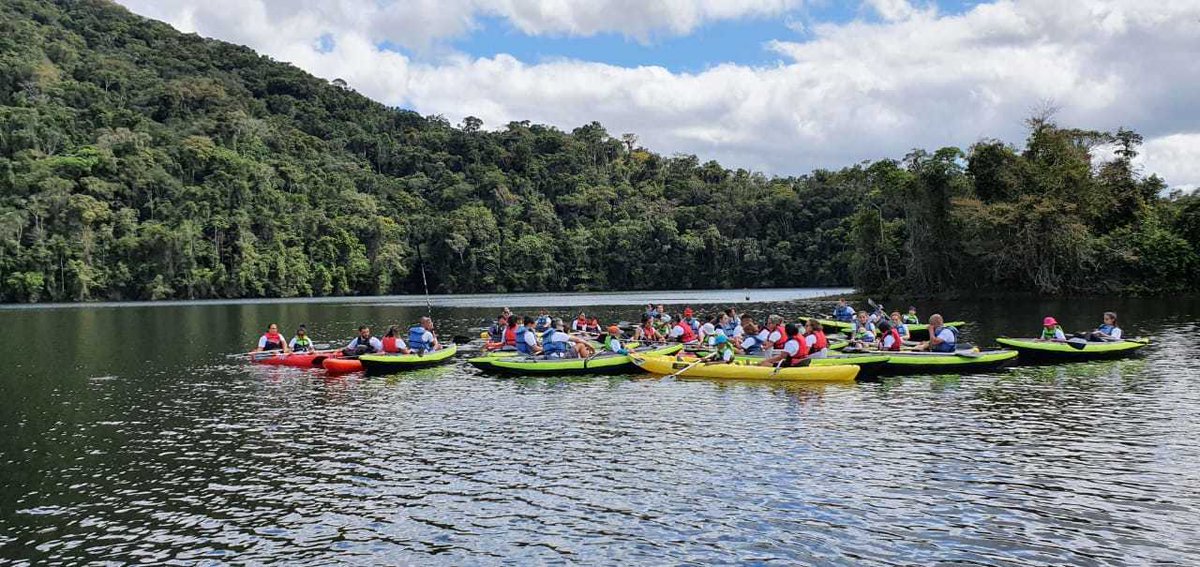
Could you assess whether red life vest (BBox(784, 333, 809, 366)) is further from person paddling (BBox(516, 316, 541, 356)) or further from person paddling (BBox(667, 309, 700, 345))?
person paddling (BBox(516, 316, 541, 356))

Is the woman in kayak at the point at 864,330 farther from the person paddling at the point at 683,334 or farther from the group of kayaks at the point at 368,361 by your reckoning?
the group of kayaks at the point at 368,361

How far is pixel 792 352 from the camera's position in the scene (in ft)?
70.7

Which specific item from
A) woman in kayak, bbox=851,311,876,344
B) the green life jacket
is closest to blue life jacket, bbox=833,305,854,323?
woman in kayak, bbox=851,311,876,344

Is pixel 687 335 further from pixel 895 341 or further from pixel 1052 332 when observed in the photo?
pixel 1052 332

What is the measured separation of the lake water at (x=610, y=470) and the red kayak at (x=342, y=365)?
1.63 m

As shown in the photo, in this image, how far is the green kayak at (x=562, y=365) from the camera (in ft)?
75.6

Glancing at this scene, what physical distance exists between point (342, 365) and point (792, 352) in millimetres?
13118

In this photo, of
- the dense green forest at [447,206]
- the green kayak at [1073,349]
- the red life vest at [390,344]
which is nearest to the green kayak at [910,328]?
the green kayak at [1073,349]

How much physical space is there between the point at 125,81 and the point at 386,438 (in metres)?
131

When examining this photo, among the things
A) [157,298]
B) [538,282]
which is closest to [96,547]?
[157,298]

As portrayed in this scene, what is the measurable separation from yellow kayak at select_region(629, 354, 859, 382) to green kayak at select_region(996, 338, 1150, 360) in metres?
6.06

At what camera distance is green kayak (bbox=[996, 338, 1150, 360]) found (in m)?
23.0

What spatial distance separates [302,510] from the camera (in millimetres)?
11141

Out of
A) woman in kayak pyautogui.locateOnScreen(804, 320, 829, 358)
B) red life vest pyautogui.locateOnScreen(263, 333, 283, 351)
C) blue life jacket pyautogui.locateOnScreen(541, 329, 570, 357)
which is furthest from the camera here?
red life vest pyautogui.locateOnScreen(263, 333, 283, 351)
